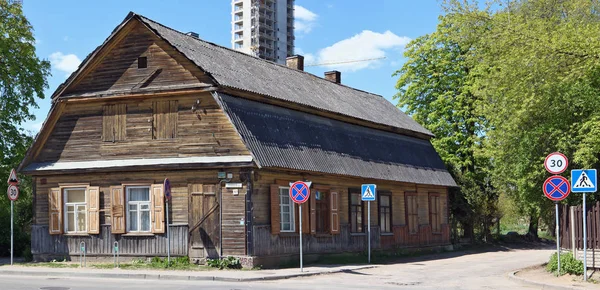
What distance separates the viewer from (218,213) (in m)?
23.8

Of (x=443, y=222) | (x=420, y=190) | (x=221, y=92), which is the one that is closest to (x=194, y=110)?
(x=221, y=92)

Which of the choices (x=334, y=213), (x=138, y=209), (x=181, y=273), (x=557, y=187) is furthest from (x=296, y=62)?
(x=557, y=187)

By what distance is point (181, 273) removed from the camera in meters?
21.5

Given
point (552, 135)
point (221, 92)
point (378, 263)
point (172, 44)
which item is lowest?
point (378, 263)

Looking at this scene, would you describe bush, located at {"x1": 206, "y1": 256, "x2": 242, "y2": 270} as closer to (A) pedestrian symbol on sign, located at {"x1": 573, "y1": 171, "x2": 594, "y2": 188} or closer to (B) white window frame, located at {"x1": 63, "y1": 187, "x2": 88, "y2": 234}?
(B) white window frame, located at {"x1": 63, "y1": 187, "x2": 88, "y2": 234}

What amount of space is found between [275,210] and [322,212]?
347 cm

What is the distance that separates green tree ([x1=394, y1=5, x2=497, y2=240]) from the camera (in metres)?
41.8

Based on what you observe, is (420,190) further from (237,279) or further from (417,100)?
(237,279)

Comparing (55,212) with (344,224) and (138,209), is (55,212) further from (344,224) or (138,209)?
(344,224)

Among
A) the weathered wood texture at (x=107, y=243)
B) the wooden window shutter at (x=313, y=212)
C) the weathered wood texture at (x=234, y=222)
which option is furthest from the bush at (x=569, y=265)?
the weathered wood texture at (x=107, y=243)

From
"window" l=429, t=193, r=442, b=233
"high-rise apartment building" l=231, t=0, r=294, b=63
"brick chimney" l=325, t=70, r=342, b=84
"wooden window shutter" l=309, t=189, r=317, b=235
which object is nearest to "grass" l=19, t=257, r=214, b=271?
"wooden window shutter" l=309, t=189, r=317, b=235

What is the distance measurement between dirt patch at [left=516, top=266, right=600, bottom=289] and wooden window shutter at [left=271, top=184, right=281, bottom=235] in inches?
305

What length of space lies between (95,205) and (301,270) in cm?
782

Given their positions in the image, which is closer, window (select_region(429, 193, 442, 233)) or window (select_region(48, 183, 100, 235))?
window (select_region(48, 183, 100, 235))
